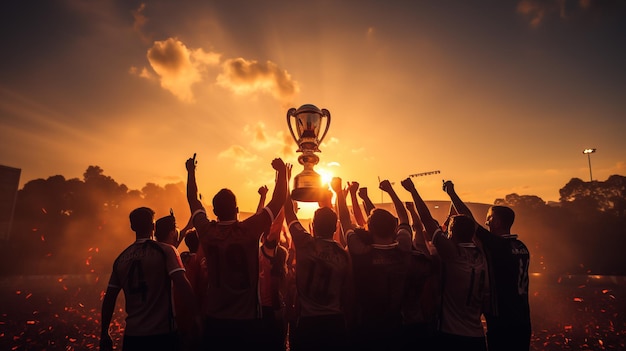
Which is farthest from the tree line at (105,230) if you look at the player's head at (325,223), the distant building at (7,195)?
the player's head at (325,223)

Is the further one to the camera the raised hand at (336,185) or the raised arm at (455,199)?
the raised hand at (336,185)

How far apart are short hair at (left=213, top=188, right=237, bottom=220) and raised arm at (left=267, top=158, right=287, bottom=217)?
17.6 inches

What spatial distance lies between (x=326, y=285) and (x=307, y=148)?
256 cm

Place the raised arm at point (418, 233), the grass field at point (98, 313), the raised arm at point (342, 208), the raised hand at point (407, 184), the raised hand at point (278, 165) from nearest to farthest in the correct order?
the raised hand at point (278, 165), the raised arm at point (418, 233), the raised arm at point (342, 208), the raised hand at point (407, 184), the grass field at point (98, 313)

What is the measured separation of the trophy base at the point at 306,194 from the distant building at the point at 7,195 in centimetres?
4048

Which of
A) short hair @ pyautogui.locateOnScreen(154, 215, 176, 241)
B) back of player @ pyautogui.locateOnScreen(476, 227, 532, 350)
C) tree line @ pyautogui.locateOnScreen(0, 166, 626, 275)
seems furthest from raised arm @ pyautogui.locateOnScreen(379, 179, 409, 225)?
tree line @ pyautogui.locateOnScreen(0, 166, 626, 275)

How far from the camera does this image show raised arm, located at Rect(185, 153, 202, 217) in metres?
4.09

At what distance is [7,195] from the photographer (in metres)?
34.0

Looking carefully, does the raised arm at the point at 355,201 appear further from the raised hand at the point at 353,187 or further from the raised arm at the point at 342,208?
the raised arm at the point at 342,208

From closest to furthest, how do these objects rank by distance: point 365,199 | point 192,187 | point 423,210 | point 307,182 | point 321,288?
1. point 321,288
2. point 192,187
3. point 423,210
4. point 307,182
5. point 365,199

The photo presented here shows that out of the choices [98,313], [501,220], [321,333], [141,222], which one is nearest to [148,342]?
[141,222]

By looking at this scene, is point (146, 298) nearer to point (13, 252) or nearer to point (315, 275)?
point (315, 275)

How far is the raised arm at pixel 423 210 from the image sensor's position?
441 centimetres

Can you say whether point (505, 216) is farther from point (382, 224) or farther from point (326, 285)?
point (326, 285)
